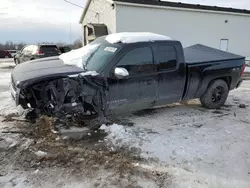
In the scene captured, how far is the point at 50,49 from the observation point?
51.1 feet

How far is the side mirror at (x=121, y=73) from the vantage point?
468cm

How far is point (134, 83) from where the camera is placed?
5.05 m

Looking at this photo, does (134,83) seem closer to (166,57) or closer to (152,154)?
(166,57)

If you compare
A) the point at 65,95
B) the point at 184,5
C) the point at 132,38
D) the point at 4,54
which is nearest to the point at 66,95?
the point at 65,95

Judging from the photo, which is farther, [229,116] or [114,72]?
[229,116]

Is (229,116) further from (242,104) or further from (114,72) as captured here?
(114,72)

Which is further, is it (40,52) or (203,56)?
(40,52)

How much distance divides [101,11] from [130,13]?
132 inches

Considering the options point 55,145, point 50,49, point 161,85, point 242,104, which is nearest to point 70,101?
point 55,145

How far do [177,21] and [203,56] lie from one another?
1190 centimetres

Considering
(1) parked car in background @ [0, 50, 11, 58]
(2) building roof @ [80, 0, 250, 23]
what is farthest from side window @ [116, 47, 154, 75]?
(1) parked car in background @ [0, 50, 11, 58]

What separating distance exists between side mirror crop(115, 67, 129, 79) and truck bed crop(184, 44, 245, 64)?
1867mm

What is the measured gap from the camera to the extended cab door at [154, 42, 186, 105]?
5.34m

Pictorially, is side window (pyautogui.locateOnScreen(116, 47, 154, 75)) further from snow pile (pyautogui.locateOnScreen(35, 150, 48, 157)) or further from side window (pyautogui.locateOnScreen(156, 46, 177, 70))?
snow pile (pyautogui.locateOnScreen(35, 150, 48, 157))
